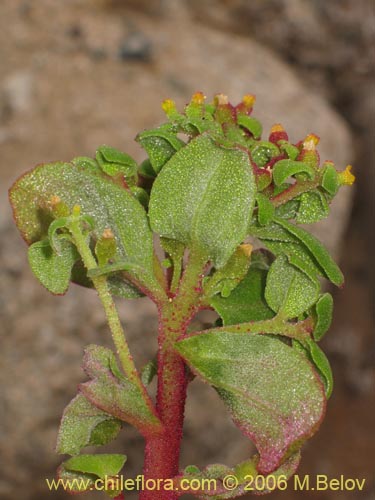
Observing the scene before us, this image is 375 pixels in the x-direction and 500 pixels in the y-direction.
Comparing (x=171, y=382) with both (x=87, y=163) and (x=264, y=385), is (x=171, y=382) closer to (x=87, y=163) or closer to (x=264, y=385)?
(x=264, y=385)

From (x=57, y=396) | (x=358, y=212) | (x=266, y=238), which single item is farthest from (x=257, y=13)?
(x=266, y=238)

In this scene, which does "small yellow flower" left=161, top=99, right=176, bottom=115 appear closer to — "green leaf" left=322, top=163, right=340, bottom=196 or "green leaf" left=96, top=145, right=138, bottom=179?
"green leaf" left=96, top=145, right=138, bottom=179

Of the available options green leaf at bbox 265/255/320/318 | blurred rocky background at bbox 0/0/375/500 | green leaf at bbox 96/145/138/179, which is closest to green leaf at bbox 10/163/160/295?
green leaf at bbox 96/145/138/179

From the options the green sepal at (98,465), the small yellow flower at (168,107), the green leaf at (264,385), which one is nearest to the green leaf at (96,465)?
the green sepal at (98,465)

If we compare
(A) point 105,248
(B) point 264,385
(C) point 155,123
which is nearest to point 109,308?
→ (A) point 105,248

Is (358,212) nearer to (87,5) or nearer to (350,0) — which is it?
(350,0)
